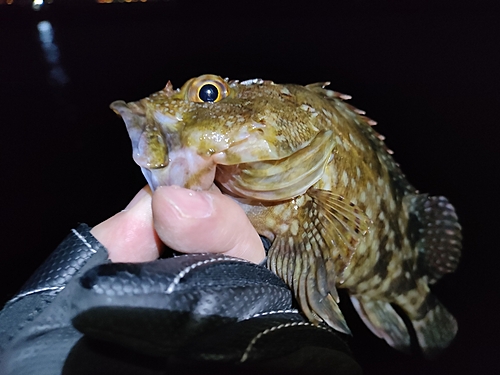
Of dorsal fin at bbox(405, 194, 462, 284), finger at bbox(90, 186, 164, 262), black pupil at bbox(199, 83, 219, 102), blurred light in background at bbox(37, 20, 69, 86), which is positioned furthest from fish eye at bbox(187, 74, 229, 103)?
blurred light in background at bbox(37, 20, 69, 86)

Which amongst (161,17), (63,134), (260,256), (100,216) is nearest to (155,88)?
(161,17)

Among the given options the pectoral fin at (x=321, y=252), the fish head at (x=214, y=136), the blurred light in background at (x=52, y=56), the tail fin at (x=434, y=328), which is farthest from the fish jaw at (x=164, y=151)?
the blurred light in background at (x=52, y=56)

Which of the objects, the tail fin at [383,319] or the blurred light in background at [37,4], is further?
the blurred light in background at [37,4]

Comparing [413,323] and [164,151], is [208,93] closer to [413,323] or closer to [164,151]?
[164,151]

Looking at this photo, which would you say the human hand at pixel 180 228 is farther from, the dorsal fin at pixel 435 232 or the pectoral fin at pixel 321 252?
the dorsal fin at pixel 435 232

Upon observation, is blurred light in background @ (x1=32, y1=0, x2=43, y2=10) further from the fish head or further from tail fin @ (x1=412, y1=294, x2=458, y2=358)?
tail fin @ (x1=412, y1=294, x2=458, y2=358)

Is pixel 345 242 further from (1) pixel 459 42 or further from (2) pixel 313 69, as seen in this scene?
(1) pixel 459 42

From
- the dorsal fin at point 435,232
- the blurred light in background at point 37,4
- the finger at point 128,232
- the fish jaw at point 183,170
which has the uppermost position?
the blurred light in background at point 37,4
